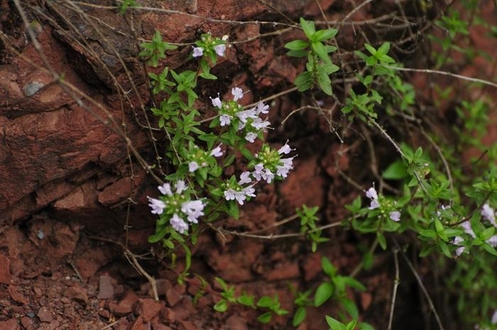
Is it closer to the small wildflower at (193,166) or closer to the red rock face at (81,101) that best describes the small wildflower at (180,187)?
the small wildflower at (193,166)

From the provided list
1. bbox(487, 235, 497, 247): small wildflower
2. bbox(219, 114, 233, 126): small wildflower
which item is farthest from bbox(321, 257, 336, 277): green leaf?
bbox(219, 114, 233, 126): small wildflower

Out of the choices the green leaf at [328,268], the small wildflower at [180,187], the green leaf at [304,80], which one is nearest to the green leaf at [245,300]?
the green leaf at [328,268]

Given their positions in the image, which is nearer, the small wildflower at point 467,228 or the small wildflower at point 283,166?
the small wildflower at point 283,166

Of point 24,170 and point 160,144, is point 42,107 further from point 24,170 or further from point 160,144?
point 160,144

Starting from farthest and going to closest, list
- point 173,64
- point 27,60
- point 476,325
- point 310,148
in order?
1. point 476,325
2. point 310,148
3. point 173,64
4. point 27,60

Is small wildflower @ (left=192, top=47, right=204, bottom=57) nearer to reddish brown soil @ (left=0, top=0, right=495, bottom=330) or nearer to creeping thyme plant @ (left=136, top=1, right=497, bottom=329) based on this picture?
creeping thyme plant @ (left=136, top=1, right=497, bottom=329)

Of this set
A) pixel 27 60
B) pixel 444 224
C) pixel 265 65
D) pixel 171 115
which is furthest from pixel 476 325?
pixel 27 60

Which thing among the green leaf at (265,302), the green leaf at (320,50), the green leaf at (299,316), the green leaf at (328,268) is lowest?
the green leaf at (299,316)
